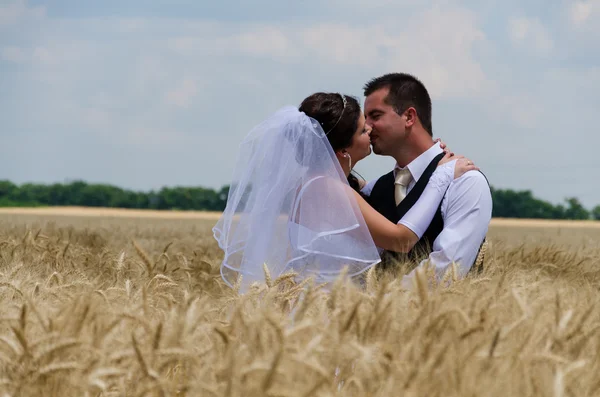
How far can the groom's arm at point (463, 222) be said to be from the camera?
405 cm

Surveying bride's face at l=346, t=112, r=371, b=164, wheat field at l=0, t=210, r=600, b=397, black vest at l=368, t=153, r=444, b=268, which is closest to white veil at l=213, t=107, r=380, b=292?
bride's face at l=346, t=112, r=371, b=164

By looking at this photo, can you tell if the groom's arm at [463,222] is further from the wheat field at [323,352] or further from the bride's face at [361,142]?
the wheat field at [323,352]

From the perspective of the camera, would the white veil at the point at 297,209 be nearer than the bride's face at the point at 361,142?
Yes

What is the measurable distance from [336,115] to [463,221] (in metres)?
0.97

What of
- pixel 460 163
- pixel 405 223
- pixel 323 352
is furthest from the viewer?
pixel 460 163

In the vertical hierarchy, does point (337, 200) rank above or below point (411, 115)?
below

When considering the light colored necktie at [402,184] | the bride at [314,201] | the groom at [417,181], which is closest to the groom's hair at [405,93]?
the groom at [417,181]

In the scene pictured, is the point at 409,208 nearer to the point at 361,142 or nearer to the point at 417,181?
the point at 417,181

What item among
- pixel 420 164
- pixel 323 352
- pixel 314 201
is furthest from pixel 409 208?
pixel 323 352

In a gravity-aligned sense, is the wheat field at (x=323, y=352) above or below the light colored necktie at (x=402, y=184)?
below

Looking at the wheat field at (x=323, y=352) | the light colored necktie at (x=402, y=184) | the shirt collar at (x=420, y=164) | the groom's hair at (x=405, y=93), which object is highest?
the groom's hair at (x=405, y=93)

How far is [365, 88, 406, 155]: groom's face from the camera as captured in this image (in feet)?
14.3

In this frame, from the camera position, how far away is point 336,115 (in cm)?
395

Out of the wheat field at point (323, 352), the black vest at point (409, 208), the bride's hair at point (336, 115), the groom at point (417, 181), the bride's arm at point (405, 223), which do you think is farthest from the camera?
the black vest at point (409, 208)
